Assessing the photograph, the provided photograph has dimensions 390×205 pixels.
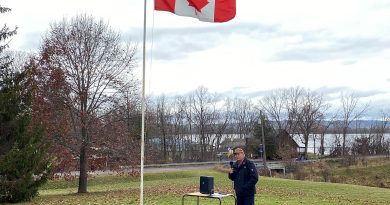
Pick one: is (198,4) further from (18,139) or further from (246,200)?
(18,139)

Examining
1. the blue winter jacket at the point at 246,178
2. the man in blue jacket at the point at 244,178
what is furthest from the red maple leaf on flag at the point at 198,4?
the blue winter jacket at the point at 246,178

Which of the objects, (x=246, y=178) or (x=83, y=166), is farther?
(x=83, y=166)

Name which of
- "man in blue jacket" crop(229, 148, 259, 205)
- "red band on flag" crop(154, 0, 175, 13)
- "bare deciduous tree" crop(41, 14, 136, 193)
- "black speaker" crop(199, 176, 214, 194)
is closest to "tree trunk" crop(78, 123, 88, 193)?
"bare deciduous tree" crop(41, 14, 136, 193)

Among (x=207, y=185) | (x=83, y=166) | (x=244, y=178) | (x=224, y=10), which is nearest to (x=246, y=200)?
(x=244, y=178)

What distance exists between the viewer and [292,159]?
56156mm

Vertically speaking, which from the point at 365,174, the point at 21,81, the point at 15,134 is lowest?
the point at 365,174

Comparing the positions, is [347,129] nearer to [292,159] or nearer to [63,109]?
[292,159]

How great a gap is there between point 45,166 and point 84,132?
3450 mm

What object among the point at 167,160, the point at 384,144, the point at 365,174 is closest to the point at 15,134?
the point at 365,174

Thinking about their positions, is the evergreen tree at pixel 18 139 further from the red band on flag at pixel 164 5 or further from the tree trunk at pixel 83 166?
the red band on flag at pixel 164 5

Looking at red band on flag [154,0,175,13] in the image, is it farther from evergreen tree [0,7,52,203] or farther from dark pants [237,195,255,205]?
evergreen tree [0,7,52,203]

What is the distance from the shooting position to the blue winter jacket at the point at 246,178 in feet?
33.2

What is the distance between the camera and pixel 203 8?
32.8 ft

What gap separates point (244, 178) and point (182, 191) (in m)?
12.8
